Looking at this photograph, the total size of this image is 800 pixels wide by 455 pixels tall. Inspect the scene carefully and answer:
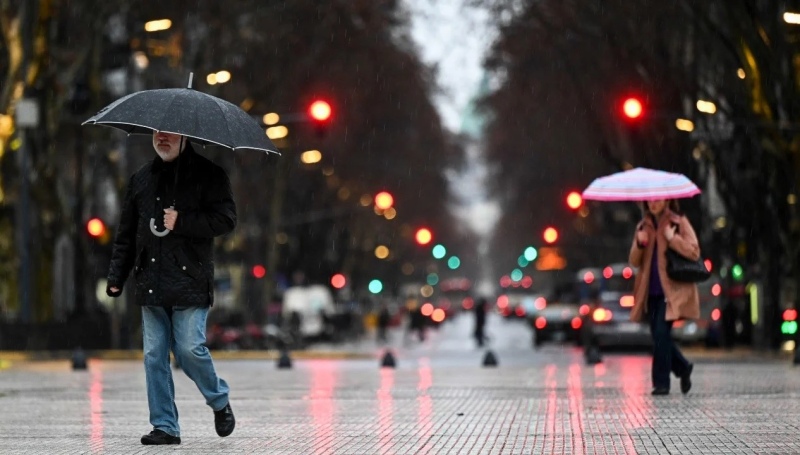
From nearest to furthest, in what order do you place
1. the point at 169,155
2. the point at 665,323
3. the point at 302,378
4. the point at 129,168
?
the point at 169,155, the point at 665,323, the point at 302,378, the point at 129,168

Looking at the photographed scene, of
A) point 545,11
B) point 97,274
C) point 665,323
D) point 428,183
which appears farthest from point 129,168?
point 665,323

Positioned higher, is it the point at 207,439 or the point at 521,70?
the point at 521,70

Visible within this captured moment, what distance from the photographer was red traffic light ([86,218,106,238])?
3381 centimetres

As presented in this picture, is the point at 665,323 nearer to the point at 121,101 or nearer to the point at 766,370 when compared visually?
the point at 121,101

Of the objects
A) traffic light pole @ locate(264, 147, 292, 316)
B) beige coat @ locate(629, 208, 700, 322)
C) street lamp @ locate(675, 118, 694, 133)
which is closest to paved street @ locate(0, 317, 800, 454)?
beige coat @ locate(629, 208, 700, 322)

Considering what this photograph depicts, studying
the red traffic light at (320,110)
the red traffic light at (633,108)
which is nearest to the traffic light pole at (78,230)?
the red traffic light at (320,110)

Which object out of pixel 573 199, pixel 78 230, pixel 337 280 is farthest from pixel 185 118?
pixel 337 280

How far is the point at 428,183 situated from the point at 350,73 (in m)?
27.3

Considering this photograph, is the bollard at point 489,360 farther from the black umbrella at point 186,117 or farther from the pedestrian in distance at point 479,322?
the pedestrian in distance at point 479,322

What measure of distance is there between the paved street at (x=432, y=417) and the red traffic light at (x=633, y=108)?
11836 millimetres

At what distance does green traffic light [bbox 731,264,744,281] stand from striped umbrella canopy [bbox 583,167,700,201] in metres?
26.3

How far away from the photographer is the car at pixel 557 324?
51938 millimetres

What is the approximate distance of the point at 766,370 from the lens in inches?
848

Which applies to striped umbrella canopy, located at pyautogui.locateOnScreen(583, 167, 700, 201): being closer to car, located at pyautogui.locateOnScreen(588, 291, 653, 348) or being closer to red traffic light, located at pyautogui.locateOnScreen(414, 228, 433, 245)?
car, located at pyautogui.locateOnScreen(588, 291, 653, 348)
